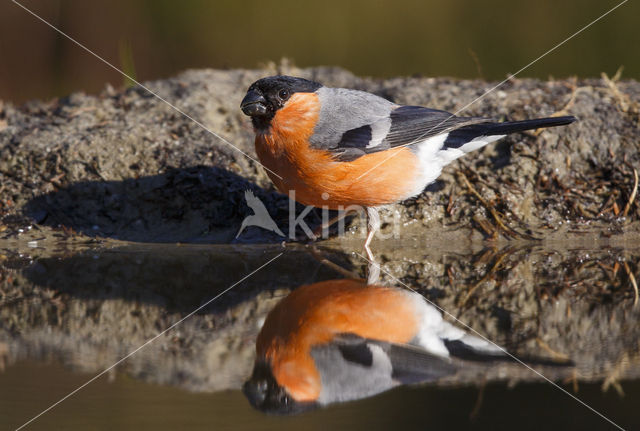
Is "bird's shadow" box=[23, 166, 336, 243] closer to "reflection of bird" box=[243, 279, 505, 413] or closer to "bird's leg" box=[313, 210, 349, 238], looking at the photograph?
"bird's leg" box=[313, 210, 349, 238]

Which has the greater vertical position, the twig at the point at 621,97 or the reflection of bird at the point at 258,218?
the twig at the point at 621,97

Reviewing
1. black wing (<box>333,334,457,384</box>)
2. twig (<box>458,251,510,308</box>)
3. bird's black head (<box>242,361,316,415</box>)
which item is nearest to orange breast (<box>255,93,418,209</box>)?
twig (<box>458,251,510,308</box>)

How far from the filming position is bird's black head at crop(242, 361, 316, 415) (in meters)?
2.19

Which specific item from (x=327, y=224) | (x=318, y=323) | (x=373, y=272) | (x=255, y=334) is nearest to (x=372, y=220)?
(x=327, y=224)

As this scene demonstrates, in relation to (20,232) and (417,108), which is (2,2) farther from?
(417,108)

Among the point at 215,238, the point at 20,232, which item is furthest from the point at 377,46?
the point at 20,232

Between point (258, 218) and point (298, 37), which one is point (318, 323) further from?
point (298, 37)

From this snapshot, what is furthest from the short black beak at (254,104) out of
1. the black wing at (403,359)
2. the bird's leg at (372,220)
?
the black wing at (403,359)

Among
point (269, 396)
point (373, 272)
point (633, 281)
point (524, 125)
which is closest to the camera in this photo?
point (269, 396)

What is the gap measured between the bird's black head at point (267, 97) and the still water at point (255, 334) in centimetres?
93

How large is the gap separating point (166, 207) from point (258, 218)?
746mm

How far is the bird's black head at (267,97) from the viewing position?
450 cm

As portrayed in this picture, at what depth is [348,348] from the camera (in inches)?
105

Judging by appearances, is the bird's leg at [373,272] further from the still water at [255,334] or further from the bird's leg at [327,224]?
the bird's leg at [327,224]
